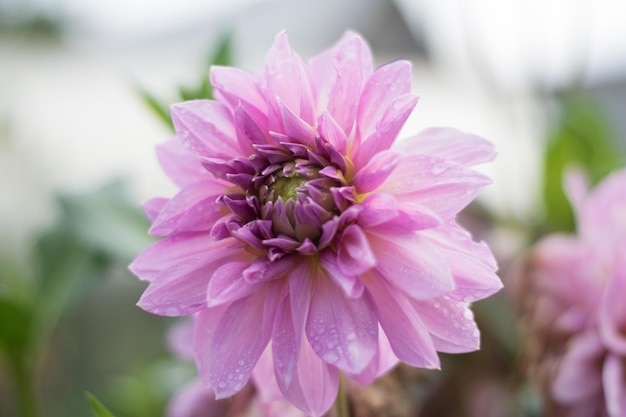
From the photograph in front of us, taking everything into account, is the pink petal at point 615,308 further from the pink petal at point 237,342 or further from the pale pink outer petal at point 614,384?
the pink petal at point 237,342

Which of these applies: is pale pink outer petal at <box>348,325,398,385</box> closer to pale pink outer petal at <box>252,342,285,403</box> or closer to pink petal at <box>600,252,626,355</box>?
pale pink outer petal at <box>252,342,285,403</box>

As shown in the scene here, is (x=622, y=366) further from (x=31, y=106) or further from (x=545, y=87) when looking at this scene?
(x=31, y=106)

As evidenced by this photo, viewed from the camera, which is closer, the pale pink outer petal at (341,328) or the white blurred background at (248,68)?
the pale pink outer petal at (341,328)

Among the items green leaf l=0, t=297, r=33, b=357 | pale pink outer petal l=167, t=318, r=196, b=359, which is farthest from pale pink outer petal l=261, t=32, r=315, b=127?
green leaf l=0, t=297, r=33, b=357

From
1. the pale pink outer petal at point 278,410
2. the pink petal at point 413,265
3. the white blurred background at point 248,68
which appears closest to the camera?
the pink petal at point 413,265

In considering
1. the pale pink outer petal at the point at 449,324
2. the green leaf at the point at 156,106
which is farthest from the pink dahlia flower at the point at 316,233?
the green leaf at the point at 156,106

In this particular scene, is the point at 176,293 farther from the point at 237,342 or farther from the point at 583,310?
the point at 583,310
